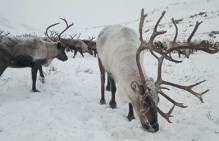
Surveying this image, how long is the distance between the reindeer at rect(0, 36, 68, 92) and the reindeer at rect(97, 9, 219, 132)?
1623 mm

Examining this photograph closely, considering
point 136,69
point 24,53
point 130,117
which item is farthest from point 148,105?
point 24,53

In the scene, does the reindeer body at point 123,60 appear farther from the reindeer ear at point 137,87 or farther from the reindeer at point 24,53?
the reindeer at point 24,53

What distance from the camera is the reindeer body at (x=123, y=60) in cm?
418

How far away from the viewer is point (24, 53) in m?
6.44

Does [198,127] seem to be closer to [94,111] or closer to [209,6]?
[94,111]

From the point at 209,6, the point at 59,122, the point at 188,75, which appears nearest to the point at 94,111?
the point at 59,122

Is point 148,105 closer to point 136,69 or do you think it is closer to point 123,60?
point 136,69

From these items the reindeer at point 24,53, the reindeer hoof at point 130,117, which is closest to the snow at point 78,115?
the reindeer hoof at point 130,117

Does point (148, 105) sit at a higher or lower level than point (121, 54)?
lower

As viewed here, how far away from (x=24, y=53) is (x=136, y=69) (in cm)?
314

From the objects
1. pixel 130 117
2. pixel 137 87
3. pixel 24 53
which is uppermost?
pixel 137 87

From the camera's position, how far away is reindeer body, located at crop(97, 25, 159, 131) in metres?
4.18

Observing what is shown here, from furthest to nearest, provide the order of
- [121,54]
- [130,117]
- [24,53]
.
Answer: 1. [24,53]
2. [130,117]
3. [121,54]

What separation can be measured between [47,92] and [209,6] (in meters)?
42.3
